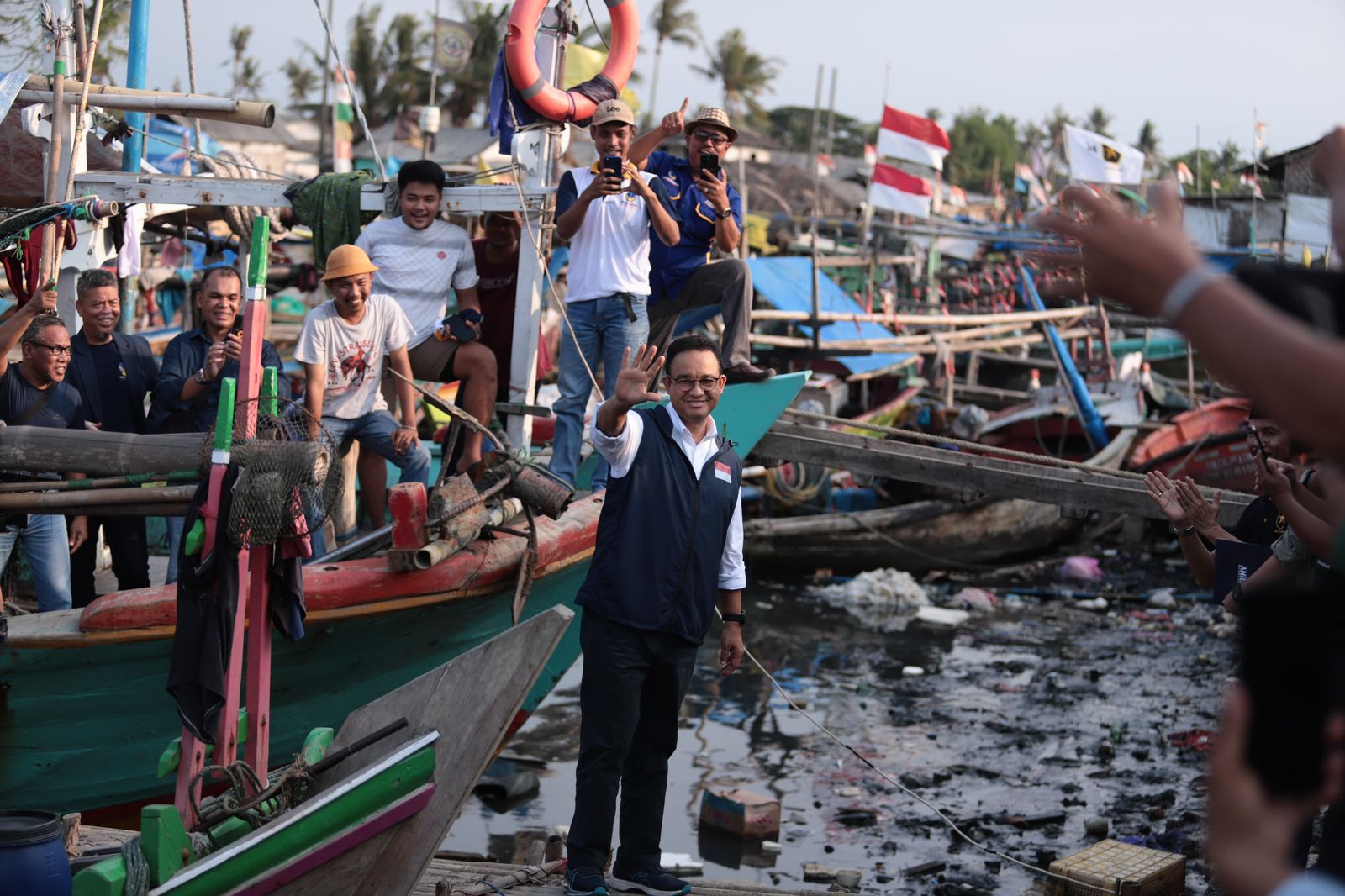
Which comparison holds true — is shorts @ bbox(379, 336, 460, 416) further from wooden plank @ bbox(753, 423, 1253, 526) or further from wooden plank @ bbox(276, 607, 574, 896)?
wooden plank @ bbox(276, 607, 574, 896)

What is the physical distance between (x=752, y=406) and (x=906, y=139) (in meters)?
10.9

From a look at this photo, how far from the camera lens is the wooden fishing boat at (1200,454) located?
1424 cm

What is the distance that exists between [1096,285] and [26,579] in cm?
711

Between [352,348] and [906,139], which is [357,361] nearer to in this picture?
[352,348]

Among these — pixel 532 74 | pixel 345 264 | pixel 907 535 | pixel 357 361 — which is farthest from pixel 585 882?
pixel 907 535

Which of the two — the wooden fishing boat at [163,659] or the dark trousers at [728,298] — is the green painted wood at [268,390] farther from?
the dark trousers at [728,298]

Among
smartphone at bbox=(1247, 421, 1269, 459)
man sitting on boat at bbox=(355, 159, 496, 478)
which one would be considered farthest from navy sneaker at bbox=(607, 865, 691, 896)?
man sitting on boat at bbox=(355, 159, 496, 478)

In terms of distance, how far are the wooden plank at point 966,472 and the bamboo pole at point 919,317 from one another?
639cm

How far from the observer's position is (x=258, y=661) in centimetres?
490

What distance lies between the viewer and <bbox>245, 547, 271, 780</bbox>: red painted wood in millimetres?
4891

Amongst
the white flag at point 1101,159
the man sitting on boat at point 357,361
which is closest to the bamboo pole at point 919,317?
the white flag at point 1101,159

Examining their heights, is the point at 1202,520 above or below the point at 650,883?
above

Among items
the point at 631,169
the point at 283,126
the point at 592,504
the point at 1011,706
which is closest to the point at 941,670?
the point at 1011,706

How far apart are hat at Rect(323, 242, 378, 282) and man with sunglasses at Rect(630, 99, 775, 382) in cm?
163
